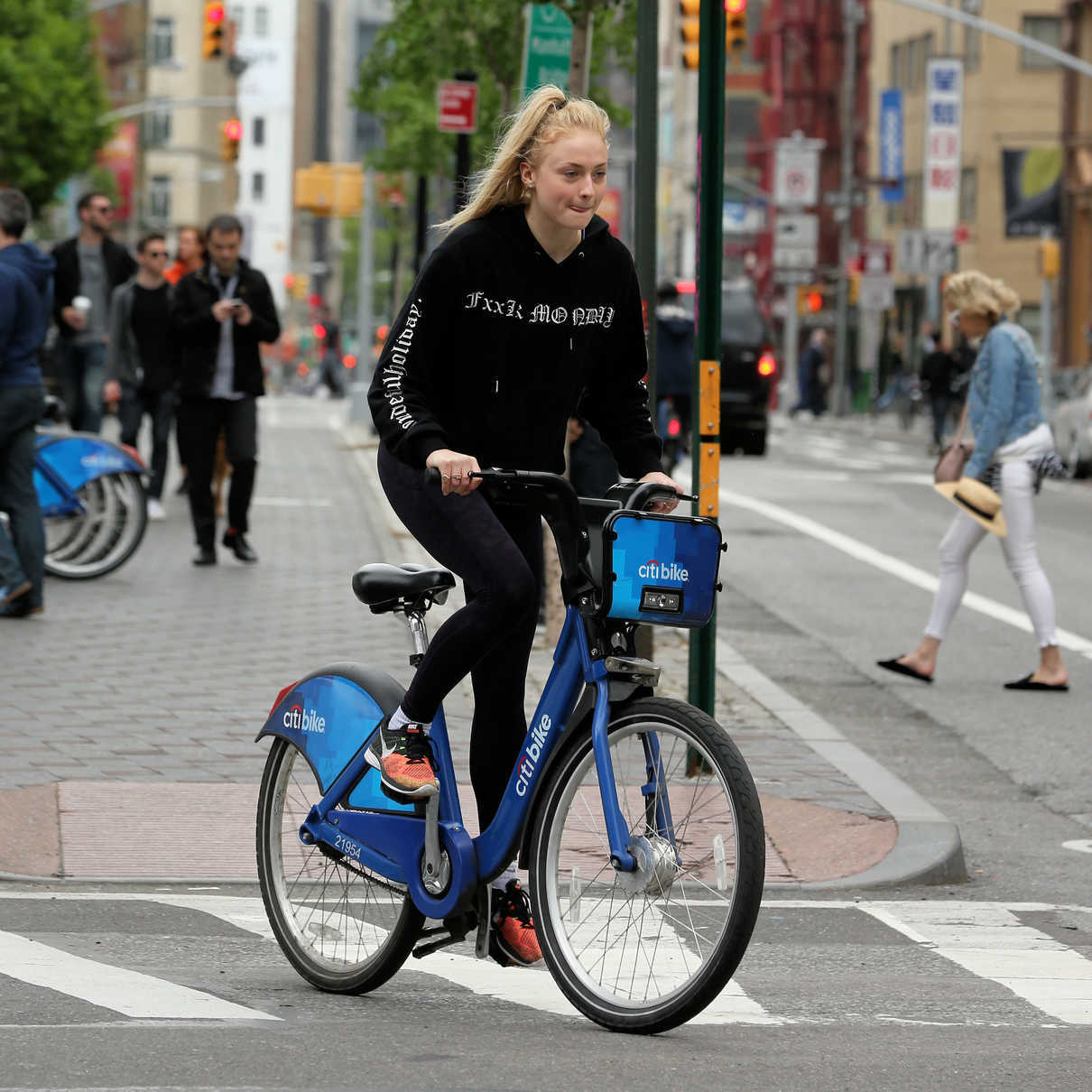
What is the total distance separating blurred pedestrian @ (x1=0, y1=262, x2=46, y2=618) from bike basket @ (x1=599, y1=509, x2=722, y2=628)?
7137 mm

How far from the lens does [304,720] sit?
5.48 m

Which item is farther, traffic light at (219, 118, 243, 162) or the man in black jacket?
traffic light at (219, 118, 243, 162)

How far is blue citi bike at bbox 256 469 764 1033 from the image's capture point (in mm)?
4691

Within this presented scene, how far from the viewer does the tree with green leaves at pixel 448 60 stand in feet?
79.0

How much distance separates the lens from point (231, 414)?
14.6 m

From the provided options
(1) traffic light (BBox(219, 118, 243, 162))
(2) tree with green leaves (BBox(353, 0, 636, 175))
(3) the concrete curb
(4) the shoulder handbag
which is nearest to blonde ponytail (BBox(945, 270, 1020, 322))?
(4) the shoulder handbag

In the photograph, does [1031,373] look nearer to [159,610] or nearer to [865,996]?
[159,610]

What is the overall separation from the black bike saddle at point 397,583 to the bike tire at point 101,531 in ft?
28.4

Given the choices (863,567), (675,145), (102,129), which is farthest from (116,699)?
(675,145)

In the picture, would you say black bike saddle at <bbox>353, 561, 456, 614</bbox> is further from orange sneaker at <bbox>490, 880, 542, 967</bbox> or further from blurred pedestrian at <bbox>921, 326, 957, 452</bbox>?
blurred pedestrian at <bbox>921, 326, 957, 452</bbox>

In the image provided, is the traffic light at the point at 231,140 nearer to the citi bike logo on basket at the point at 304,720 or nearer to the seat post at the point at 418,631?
the citi bike logo on basket at the point at 304,720

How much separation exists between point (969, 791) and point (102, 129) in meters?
48.7

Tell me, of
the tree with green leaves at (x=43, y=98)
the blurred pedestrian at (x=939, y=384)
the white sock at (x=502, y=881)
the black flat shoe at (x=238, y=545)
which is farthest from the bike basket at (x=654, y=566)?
the tree with green leaves at (x=43, y=98)

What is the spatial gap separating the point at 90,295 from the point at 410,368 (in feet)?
42.0
